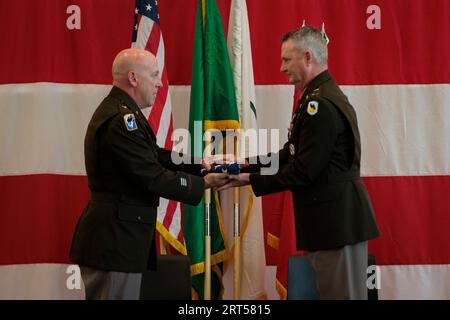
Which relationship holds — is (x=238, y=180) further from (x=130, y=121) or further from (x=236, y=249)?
(x=130, y=121)

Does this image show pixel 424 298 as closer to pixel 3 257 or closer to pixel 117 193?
pixel 117 193

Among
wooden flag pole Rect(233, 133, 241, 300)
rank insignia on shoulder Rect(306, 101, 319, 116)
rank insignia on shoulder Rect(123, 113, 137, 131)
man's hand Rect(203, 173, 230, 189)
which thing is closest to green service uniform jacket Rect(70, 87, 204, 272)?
rank insignia on shoulder Rect(123, 113, 137, 131)

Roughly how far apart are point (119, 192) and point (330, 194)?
97cm

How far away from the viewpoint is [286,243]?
13.4 ft

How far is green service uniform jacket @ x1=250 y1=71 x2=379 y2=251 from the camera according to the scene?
293 centimetres

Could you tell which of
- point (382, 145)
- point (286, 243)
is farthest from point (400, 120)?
point (286, 243)

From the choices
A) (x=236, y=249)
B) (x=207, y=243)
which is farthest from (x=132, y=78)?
(x=236, y=249)

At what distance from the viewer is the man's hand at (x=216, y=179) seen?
142 inches

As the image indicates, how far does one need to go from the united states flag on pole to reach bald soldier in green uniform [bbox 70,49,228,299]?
97cm

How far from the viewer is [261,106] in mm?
4422

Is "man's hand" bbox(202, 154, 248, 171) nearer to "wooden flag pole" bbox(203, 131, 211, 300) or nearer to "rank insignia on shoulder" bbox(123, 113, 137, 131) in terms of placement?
"wooden flag pole" bbox(203, 131, 211, 300)

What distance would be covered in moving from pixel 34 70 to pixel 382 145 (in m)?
2.46

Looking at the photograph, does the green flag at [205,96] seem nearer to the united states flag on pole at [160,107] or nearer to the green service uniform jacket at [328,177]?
the united states flag on pole at [160,107]

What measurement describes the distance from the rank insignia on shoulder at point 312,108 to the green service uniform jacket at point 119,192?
0.74 m
